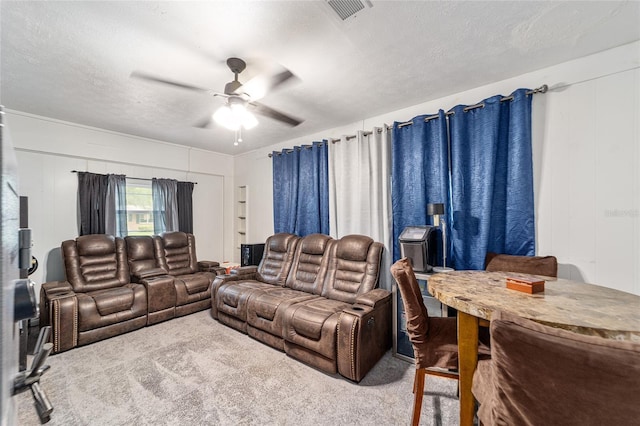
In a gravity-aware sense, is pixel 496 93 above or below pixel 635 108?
above

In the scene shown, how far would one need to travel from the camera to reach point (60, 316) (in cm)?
262

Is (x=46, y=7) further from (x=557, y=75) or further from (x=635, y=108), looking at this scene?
(x=635, y=108)

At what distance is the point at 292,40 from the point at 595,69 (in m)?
2.38

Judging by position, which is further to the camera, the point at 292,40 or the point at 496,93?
the point at 496,93

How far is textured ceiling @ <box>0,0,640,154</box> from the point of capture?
1.61m

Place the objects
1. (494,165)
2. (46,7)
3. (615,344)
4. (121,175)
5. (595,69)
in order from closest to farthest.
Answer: (615,344)
(46,7)
(595,69)
(494,165)
(121,175)

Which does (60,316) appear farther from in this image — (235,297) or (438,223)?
(438,223)

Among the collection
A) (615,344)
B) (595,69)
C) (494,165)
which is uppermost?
(595,69)

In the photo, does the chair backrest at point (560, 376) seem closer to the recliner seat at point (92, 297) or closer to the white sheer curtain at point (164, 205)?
the recliner seat at point (92, 297)

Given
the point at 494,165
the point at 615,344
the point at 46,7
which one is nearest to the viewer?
the point at 615,344

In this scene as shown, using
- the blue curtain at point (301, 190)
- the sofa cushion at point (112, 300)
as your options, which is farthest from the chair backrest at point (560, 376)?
the sofa cushion at point (112, 300)

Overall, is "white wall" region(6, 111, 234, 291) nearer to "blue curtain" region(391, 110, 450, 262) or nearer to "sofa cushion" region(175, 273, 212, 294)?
"sofa cushion" region(175, 273, 212, 294)

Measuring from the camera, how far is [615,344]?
0.71 meters

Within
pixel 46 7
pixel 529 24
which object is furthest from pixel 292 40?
pixel 529 24
